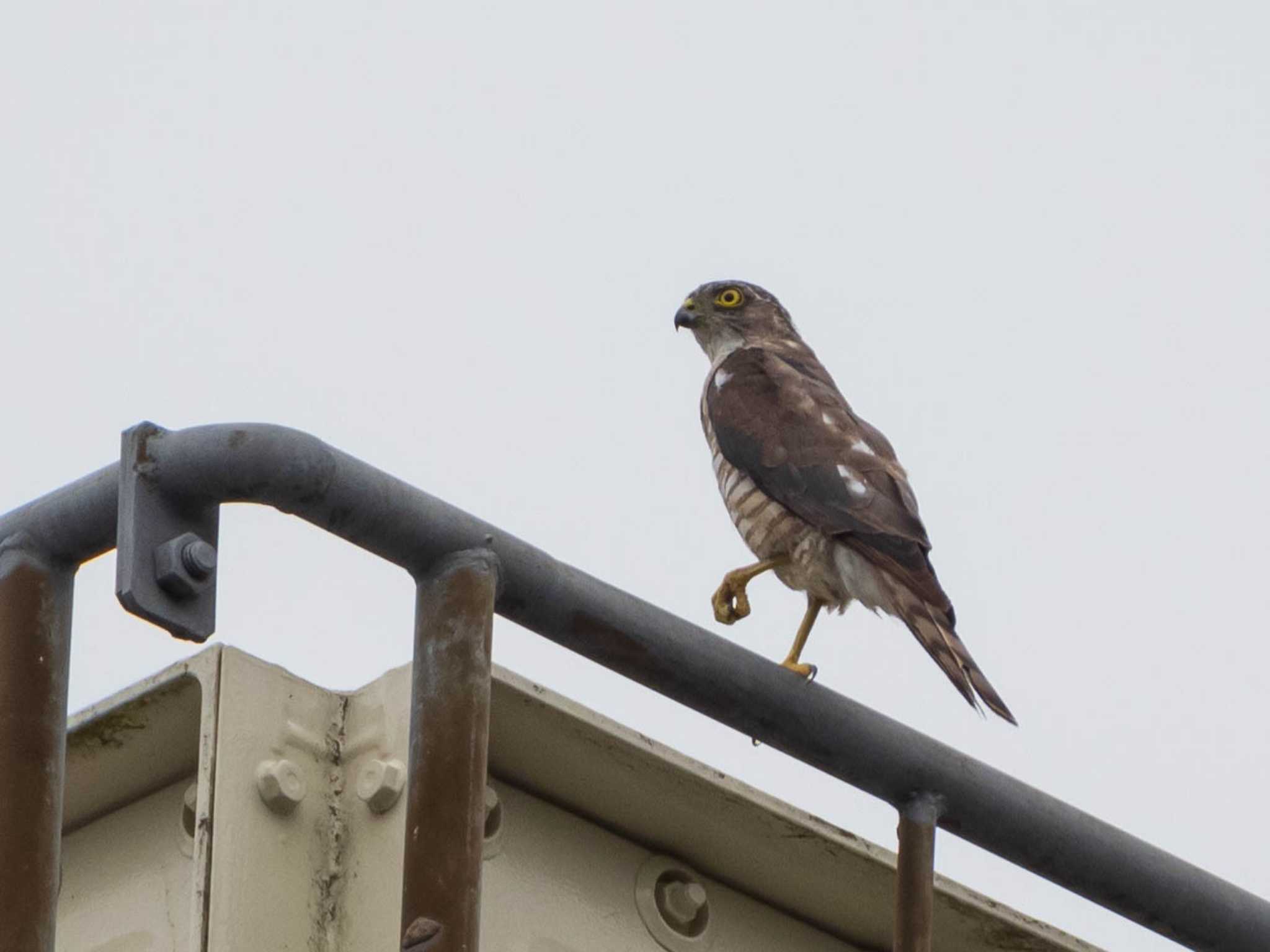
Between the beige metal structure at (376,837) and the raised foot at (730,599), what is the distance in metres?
1.24

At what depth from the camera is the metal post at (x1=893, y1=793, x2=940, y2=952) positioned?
2648 mm

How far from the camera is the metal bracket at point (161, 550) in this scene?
7.17 feet

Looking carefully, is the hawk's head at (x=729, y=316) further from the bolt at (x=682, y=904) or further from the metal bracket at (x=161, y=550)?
the metal bracket at (x=161, y=550)

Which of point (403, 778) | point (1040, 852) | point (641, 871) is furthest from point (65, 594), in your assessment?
point (641, 871)

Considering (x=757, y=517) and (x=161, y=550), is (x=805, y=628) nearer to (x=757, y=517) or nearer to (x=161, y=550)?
(x=757, y=517)

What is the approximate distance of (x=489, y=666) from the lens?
7.66 feet

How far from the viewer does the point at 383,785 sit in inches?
166

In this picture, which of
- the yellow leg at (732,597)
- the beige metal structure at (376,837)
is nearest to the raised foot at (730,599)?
the yellow leg at (732,597)

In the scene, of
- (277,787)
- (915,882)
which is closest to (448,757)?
(915,882)

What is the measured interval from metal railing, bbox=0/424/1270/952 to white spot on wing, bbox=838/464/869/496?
3584 mm

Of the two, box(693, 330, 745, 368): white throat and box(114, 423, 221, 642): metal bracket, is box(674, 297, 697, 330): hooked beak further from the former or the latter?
box(114, 423, 221, 642): metal bracket

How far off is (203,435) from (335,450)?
5.1 inches

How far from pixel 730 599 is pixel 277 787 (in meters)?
2.29

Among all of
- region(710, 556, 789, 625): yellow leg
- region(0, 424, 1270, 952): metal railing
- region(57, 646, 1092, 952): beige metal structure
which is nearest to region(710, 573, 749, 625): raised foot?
region(710, 556, 789, 625): yellow leg
